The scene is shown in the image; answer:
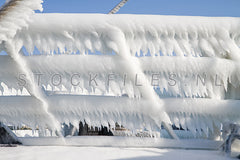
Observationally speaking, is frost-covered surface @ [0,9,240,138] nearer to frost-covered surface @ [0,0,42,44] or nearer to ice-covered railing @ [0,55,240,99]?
ice-covered railing @ [0,55,240,99]

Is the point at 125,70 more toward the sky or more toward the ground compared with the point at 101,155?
more toward the sky

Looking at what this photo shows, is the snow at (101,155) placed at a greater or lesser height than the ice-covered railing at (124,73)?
lesser

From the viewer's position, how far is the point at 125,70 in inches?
64.8

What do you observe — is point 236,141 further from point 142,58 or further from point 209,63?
point 142,58

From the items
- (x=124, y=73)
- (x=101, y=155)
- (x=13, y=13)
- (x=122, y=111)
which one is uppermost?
(x=13, y=13)

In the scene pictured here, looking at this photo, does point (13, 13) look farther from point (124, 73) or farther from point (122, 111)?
point (122, 111)

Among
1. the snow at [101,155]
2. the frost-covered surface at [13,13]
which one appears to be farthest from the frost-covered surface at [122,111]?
the frost-covered surface at [13,13]

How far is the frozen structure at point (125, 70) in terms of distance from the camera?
1.65 metres

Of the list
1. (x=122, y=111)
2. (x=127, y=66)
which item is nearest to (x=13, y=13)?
(x=127, y=66)

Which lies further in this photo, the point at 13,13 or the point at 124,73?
the point at 124,73

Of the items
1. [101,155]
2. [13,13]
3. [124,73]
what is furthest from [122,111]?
[13,13]

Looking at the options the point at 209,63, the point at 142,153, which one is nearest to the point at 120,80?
the point at 142,153

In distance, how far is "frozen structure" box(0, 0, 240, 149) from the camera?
1.65m

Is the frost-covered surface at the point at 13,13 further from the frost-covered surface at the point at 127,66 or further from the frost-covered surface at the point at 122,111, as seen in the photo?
the frost-covered surface at the point at 122,111
